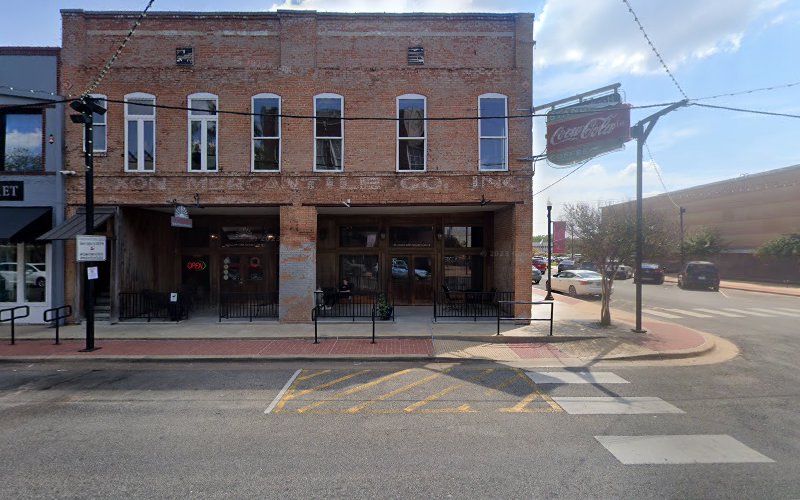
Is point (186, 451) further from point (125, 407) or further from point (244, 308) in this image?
point (244, 308)

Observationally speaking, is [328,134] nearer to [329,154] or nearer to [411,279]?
[329,154]

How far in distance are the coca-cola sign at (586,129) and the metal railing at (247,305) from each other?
1061 centimetres

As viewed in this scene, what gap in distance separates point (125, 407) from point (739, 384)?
34.5ft

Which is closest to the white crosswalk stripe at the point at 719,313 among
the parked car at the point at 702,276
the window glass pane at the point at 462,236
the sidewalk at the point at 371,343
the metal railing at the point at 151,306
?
the sidewalk at the point at 371,343

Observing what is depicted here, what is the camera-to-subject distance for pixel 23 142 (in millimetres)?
12422

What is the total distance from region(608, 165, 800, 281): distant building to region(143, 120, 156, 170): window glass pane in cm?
3882

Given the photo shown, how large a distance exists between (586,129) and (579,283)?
11496 millimetres

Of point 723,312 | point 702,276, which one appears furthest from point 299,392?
point 702,276

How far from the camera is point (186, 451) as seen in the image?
453 centimetres

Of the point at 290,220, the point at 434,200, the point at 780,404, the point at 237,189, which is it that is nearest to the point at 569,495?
the point at 780,404

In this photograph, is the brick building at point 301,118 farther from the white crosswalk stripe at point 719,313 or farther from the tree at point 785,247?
the tree at point 785,247

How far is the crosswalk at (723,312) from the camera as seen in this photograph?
1456 centimetres

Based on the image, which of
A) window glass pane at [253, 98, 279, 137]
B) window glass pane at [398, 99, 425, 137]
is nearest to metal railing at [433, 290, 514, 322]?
window glass pane at [398, 99, 425, 137]

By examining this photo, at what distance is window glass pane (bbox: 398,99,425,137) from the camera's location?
12.7 meters
